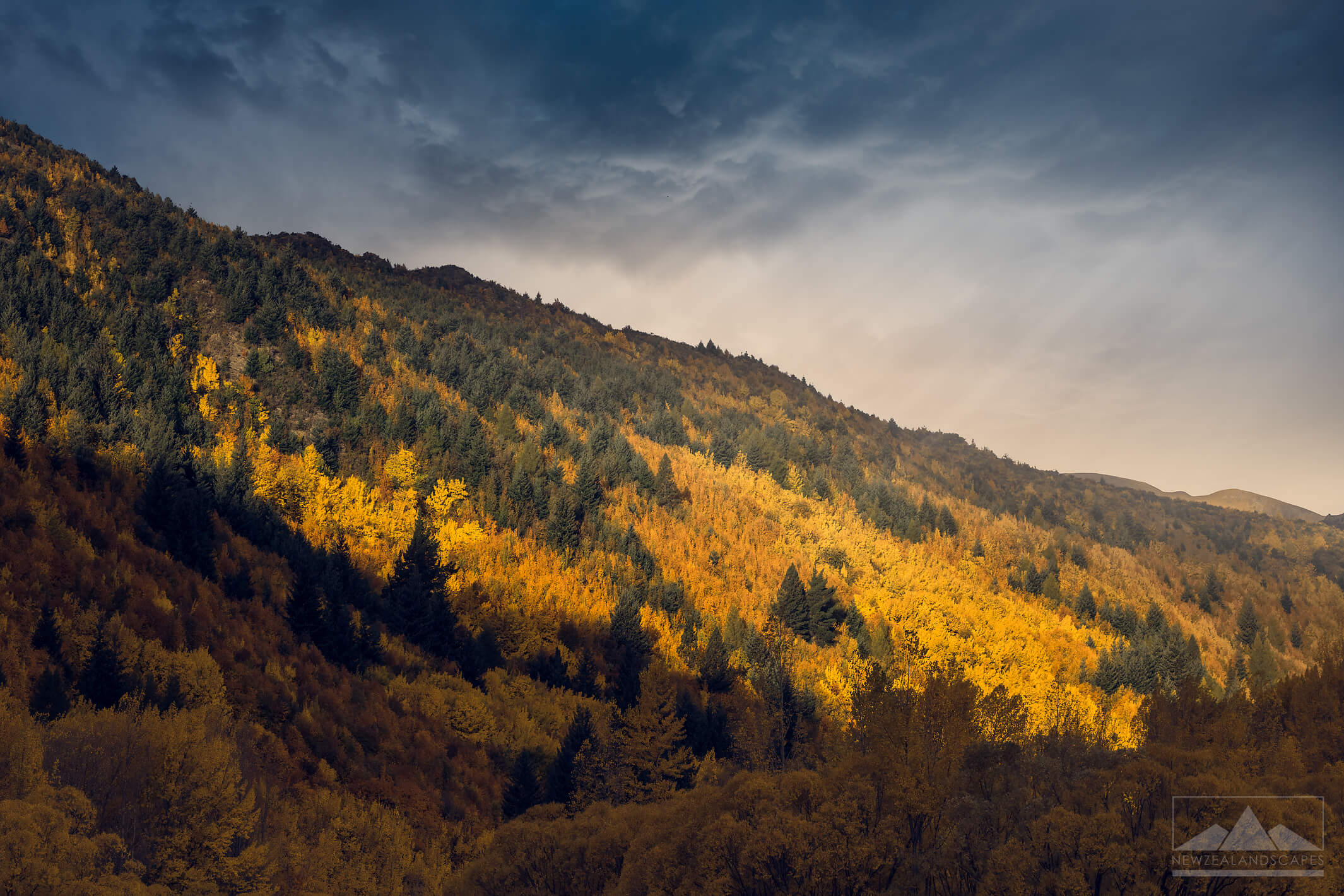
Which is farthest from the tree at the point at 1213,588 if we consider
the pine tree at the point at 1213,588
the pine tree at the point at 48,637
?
the pine tree at the point at 48,637

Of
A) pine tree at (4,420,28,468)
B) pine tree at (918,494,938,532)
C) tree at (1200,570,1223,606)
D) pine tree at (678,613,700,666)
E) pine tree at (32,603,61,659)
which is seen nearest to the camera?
pine tree at (32,603,61,659)

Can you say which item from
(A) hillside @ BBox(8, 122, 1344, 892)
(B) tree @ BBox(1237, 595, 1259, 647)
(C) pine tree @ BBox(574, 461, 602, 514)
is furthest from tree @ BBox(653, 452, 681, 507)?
(B) tree @ BBox(1237, 595, 1259, 647)

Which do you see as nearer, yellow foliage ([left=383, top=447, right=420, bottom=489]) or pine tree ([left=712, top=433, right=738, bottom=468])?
yellow foliage ([left=383, top=447, right=420, bottom=489])

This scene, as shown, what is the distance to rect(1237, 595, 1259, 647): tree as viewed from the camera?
128 meters

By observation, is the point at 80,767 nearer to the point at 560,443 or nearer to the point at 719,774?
the point at 719,774

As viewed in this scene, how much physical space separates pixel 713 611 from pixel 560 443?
42604mm

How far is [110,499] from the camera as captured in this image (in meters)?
60.1

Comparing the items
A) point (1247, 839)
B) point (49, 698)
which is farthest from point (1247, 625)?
point (49, 698)

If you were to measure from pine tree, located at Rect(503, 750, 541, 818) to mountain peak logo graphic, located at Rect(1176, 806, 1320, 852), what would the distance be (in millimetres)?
34880

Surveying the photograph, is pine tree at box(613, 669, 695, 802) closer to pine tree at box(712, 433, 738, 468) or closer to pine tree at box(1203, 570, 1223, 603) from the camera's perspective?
pine tree at box(712, 433, 738, 468)

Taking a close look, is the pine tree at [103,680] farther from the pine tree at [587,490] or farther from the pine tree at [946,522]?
the pine tree at [946,522]

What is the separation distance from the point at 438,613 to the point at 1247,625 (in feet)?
476

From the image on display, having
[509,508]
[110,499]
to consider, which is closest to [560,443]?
[509,508]

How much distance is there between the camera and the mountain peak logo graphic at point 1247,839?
74.9ft
